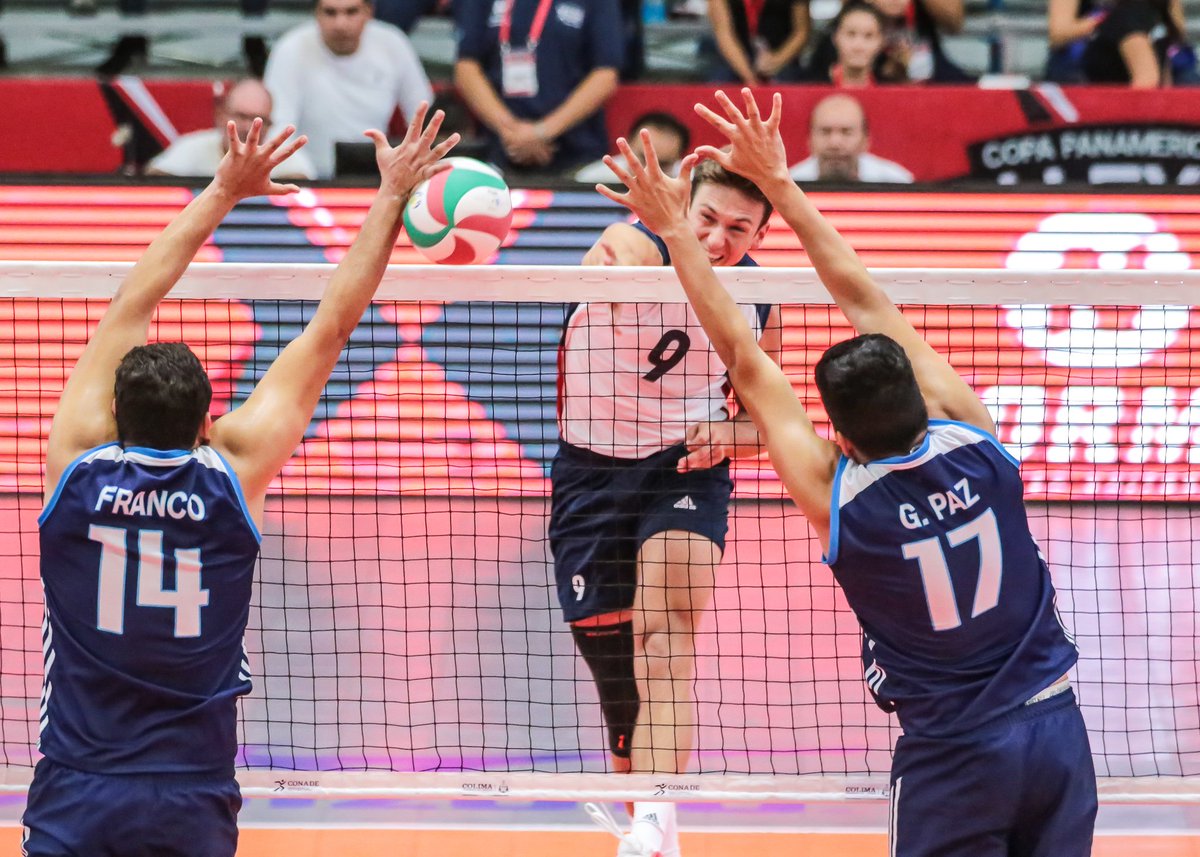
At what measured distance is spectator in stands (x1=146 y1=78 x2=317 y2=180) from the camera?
31.9 feet

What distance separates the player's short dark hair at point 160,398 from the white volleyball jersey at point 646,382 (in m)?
1.96

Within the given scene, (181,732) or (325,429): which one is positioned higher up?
(325,429)

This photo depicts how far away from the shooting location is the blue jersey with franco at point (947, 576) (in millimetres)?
3730

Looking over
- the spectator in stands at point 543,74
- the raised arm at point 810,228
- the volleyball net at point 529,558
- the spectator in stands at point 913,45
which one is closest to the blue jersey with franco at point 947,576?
the raised arm at point 810,228

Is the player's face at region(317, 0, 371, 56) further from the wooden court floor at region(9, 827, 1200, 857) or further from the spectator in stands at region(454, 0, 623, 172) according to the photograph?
the wooden court floor at region(9, 827, 1200, 857)

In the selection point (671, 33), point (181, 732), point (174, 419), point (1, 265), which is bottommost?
point (181, 732)

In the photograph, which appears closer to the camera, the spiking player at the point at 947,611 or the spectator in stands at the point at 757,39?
the spiking player at the point at 947,611

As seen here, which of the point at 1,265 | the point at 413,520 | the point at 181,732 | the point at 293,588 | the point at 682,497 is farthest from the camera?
the point at 413,520

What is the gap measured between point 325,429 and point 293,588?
1.33m

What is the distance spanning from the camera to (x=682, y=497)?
5.36 metres

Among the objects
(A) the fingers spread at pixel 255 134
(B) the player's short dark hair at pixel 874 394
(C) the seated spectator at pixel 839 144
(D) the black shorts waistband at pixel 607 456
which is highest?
(C) the seated spectator at pixel 839 144

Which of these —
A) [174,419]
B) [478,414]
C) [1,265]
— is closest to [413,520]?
[478,414]

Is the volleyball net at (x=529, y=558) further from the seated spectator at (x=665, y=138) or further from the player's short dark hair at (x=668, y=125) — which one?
the player's short dark hair at (x=668, y=125)

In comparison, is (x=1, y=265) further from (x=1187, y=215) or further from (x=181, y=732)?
(x=1187, y=215)
